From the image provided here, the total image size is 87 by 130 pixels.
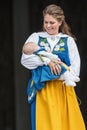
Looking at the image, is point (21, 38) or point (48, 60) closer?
point (48, 60)

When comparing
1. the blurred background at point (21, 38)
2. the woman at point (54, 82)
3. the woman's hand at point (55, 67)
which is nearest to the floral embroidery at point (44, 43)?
the woman at point (54, 82)

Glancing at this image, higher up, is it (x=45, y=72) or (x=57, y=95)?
(x=45, y=72)

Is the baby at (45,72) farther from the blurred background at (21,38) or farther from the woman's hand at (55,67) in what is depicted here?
the blurred background at (21,38)

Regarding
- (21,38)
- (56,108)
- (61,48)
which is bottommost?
(56,108)

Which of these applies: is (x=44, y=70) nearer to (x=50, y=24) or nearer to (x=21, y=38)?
(x=50, y=24)

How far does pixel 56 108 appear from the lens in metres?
4.55

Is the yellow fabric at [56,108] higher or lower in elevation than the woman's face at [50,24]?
lower

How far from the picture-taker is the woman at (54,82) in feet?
14.9

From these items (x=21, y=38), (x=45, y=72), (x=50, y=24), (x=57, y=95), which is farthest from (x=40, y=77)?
(x=21, y=38)

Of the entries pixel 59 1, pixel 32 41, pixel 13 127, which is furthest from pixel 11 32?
pixel 32 41

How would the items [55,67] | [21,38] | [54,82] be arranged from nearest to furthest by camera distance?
[55,67] → [54,82] → [21,38]

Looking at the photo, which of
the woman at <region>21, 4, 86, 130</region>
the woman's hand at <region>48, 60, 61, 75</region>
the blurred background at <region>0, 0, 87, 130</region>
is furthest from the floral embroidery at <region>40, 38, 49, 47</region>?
the blurred background at <region>0, 0, 87, 130</region>

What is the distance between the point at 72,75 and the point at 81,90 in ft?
7.78

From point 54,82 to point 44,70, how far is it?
0.45ft
